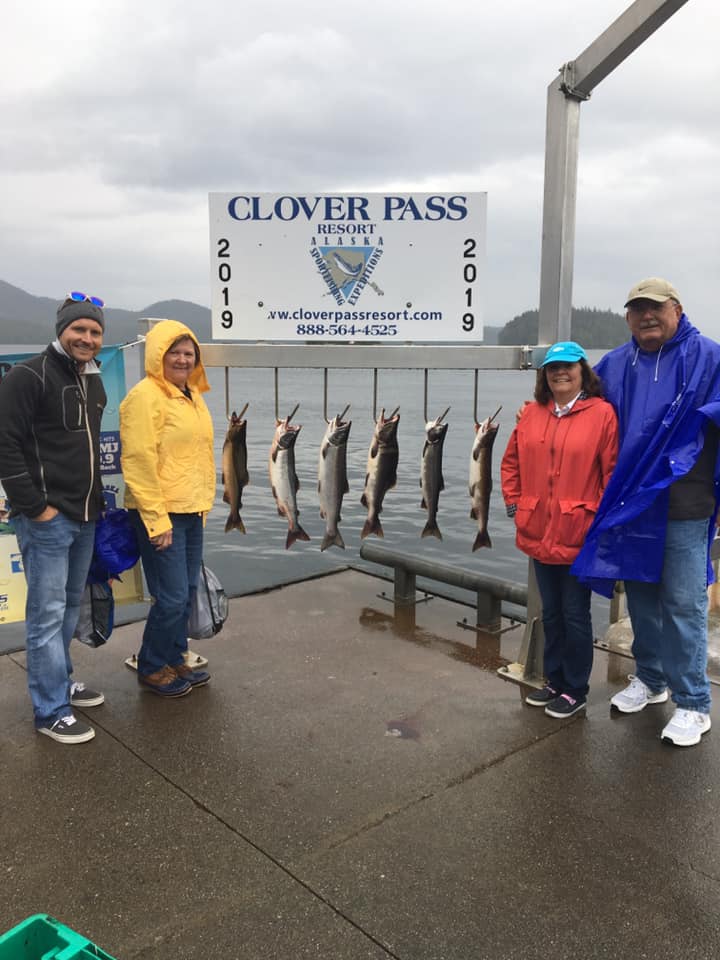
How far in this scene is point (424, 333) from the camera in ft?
16.8

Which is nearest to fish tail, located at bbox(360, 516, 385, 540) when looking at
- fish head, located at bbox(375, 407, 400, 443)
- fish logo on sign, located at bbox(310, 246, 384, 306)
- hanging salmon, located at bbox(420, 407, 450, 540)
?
hanging salmon, located at bbox(420, 407, 450, 540)

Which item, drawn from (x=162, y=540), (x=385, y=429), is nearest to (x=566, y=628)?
(x=385, y=429)

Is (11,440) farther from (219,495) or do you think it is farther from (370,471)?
(219,495)

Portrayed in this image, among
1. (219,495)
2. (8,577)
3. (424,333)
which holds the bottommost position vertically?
(219,495)

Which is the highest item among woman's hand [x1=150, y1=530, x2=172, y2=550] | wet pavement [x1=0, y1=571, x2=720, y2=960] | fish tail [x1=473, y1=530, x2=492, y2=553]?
woman's hand [x1=150, y1=530, x2=172, y2=550]

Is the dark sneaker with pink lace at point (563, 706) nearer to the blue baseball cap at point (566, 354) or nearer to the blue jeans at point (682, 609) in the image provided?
the blue jeans at point (682, 609)

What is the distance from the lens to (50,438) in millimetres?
3902

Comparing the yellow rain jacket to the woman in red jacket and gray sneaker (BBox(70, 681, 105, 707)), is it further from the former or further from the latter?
the woman in red jacket

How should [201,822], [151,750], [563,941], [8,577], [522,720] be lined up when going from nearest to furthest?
[563,941] → [201,822] → [151,750] → [522,720] → [8,577]

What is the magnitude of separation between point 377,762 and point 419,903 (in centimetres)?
104

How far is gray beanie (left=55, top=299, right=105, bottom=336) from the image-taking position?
12.9ft

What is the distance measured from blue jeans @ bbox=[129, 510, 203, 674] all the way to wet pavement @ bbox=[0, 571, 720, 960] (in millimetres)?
298

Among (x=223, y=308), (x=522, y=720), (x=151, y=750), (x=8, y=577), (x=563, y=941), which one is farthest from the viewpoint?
(x=223, y=308)

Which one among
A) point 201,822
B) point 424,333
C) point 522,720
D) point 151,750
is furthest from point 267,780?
point 424,333
